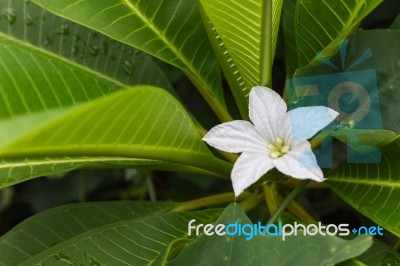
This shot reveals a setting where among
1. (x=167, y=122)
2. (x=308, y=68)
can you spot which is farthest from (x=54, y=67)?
(x=308, y=68)

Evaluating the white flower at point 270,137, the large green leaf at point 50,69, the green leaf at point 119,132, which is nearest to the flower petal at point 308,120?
the white flower at point 270,137

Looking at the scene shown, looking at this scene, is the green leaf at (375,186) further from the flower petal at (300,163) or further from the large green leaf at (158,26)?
the large green leaf at (158,26)

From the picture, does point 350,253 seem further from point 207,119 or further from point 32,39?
point 207,119

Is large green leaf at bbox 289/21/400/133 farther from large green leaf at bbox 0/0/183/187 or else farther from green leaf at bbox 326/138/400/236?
large green leaf at bbox 0/0/183/187

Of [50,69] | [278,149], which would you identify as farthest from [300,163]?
[50,69]

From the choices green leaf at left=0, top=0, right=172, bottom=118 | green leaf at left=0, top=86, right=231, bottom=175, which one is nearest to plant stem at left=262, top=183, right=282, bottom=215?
green leaf at left=0, top=86, right=231, bottom=175
